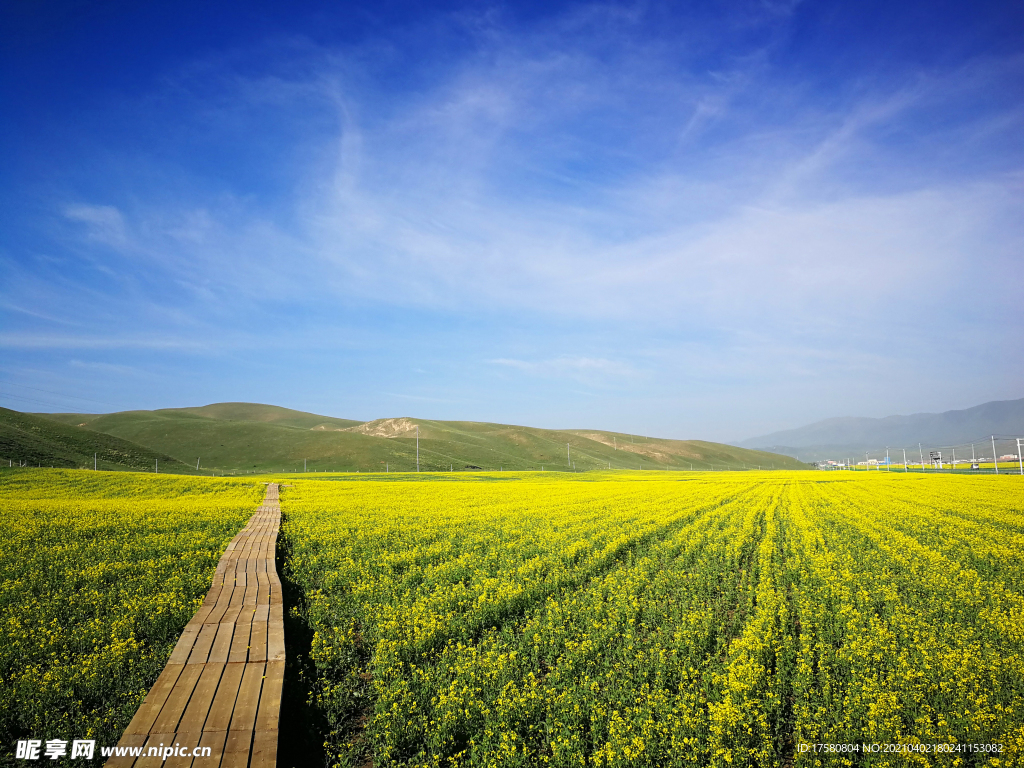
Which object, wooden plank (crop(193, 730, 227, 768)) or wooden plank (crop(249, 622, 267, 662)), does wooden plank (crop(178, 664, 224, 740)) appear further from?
wooden plank (crop(249, 622, 267, 662))

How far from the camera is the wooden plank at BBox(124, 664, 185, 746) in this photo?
590 centimetres

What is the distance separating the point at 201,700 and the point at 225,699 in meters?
0.29

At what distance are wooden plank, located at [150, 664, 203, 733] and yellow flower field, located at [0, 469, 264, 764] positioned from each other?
0.70m

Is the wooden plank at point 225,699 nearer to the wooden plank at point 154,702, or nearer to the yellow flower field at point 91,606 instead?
the wooden plank at point 154,702

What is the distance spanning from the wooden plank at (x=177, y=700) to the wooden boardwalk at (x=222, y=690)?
0.01 metres

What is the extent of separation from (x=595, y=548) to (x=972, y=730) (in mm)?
11576

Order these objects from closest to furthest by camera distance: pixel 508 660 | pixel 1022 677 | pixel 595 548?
pixel 1022 677
pixel 508 660
pixel 595 548

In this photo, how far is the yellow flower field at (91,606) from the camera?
704 centimetres

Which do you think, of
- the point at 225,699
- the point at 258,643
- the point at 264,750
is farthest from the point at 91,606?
the point at 264,750

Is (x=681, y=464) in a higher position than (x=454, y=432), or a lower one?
lower

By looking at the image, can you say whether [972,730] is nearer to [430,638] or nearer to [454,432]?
[430,638]

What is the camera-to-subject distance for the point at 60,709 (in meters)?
7.07

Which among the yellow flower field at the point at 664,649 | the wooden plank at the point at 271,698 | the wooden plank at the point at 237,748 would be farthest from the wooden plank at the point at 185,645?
the wooden plank at the point at 237,748

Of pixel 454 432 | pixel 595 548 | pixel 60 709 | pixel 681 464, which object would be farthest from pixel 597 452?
pixel 60 709
